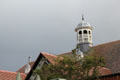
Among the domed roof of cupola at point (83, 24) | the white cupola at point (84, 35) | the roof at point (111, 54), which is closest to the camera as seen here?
the roof at point (111, 54)

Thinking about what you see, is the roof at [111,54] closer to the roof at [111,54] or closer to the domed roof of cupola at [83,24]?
the roof at [111,54]

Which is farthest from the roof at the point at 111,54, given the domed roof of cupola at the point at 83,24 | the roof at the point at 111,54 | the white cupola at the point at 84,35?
the domed roof of cupola at the point at 83,24

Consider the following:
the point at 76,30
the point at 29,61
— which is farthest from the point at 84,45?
the point at 29,61

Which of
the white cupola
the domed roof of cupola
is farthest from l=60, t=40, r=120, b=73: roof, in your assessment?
the domed roof of cupola

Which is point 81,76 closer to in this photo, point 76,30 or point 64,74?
point 64,74

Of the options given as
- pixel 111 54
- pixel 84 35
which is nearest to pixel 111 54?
pixel 111 54

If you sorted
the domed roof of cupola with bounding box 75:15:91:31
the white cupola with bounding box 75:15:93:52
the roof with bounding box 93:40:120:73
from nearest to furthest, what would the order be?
the roof with bounding box 93:40:120:73, the white cupola with bounding box 75:15:93:52, the domed roof of cupola with bounding box 75:15:91:31

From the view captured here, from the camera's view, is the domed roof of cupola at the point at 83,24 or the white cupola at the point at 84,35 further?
the domed roof of cupola at the point at 83,24

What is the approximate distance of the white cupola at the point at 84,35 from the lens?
126 feet

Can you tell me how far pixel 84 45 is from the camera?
38.2m

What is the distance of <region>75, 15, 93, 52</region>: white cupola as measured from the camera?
126 feet

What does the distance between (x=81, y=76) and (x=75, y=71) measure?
1.79 feet

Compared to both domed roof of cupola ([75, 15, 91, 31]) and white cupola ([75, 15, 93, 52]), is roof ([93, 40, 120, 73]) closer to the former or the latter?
white cupola ([75, 15, 93, 52])

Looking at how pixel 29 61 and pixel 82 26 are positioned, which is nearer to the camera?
pixel 82 26
